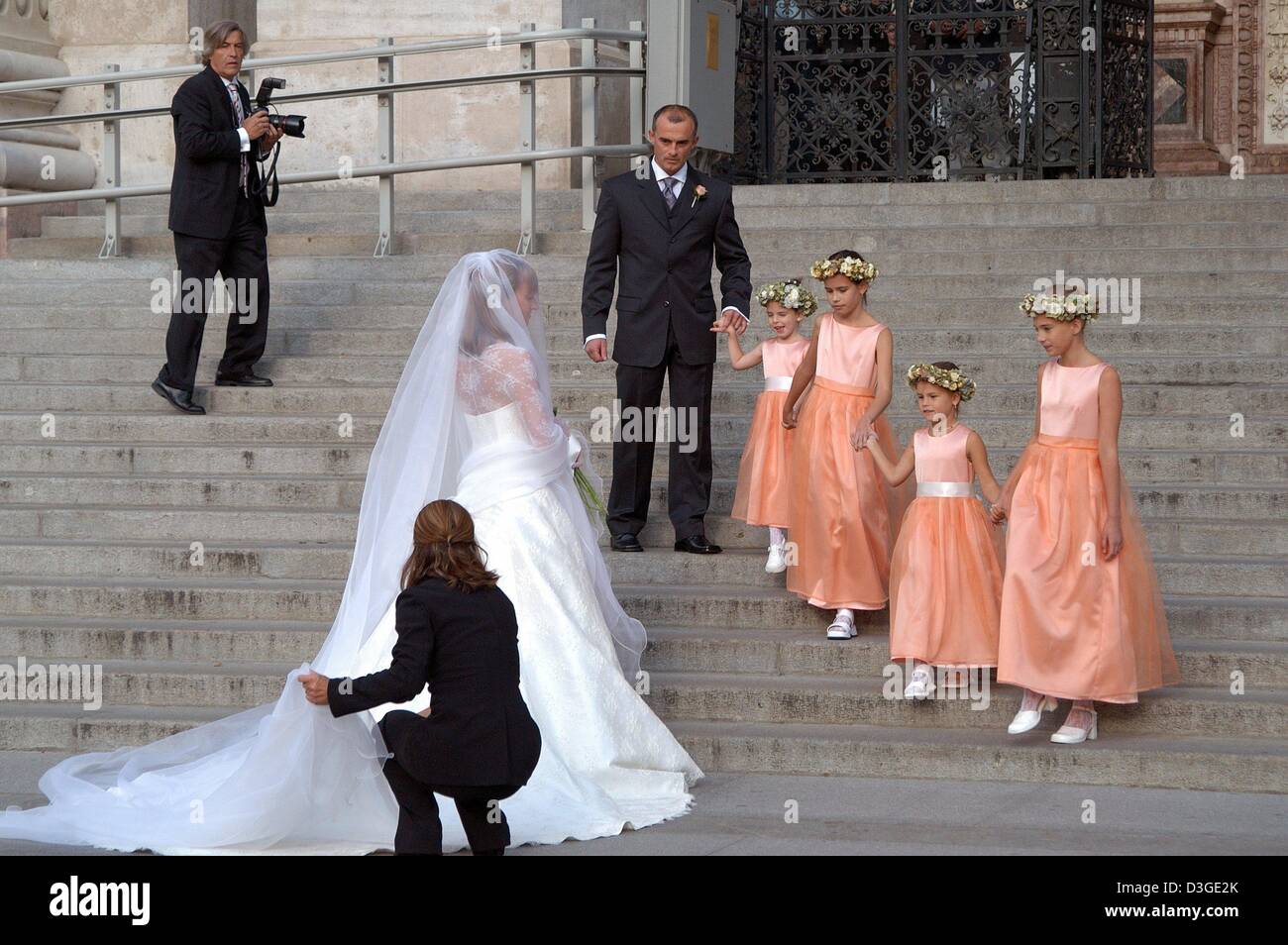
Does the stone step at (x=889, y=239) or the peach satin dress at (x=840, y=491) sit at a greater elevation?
the stone step at (x=889, y=239)

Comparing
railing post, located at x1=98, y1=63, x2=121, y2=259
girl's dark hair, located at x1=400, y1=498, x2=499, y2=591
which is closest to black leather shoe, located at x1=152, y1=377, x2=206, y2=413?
railing post, located at x1=98, y1=63, x2=121, y2=259

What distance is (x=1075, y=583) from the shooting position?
7.32 metres

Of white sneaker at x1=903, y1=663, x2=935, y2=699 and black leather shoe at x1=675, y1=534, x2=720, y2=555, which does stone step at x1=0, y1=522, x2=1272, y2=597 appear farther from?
white sneaker at x1=903, y1=663, x2=935, y2=699

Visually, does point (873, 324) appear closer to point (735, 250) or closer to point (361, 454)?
point (735, 250)

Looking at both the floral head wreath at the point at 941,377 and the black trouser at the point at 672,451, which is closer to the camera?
the floral head wreath at the point at 941,377

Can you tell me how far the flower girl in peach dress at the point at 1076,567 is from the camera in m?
7.29

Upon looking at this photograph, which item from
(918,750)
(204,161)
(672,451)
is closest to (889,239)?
(672,451)

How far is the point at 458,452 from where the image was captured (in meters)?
7.21

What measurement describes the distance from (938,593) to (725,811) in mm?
1391

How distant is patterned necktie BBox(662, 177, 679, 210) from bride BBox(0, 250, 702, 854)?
72.4 inches

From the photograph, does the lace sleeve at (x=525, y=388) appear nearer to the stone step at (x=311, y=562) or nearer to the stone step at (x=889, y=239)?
the stone step at (x=311, y=562)

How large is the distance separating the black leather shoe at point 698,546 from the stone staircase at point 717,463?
0.11 metres

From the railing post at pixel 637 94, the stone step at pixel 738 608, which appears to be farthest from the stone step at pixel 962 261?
the stone step at pixel 738 608
